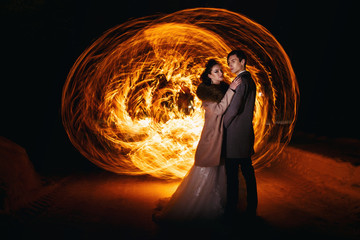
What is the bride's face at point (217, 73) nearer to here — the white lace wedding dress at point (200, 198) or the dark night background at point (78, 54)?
the white lace wedding dress at point (200, 198)

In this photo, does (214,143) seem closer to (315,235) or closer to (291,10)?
(315,235)

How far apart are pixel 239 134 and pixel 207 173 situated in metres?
0.75

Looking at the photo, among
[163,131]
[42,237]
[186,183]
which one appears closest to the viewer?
[42,237]

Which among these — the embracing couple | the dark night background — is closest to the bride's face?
the embracing couple

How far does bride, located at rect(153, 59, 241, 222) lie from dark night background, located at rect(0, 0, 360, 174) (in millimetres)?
4792

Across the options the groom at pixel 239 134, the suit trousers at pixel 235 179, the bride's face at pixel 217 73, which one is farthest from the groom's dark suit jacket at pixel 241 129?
the bride's face at pixel 217 73

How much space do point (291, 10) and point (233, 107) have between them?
15424mm

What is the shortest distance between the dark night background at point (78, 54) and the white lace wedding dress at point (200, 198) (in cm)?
472

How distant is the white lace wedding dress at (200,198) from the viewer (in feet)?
12.8

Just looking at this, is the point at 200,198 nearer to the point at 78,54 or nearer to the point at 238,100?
the point at 238,100

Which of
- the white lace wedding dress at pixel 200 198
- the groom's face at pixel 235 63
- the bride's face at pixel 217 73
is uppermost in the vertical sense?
the groom's face at pixel 235 63

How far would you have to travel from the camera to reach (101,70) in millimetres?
6855

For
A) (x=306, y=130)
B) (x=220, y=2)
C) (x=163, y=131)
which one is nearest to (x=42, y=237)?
(x=163, y=131)

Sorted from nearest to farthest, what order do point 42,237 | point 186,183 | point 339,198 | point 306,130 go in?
point 42,237 < point 186,183 < point 339,198 < point 306,130
